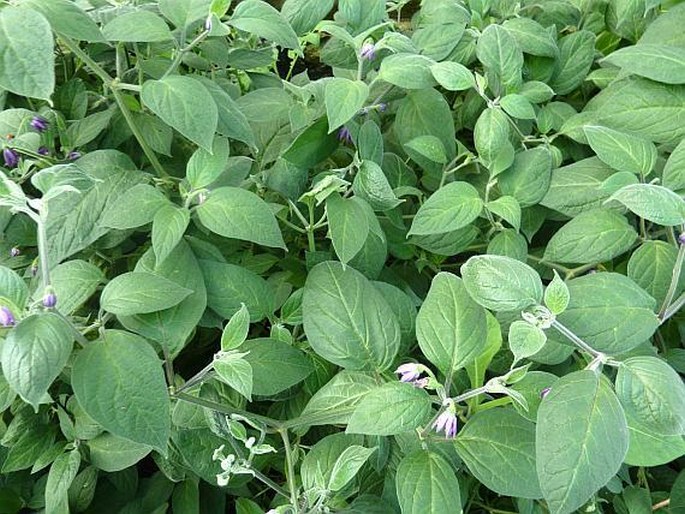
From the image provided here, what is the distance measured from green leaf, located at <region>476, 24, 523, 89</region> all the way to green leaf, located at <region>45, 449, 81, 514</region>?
66 cm

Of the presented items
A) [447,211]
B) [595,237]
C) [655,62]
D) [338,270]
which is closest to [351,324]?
[338,270]

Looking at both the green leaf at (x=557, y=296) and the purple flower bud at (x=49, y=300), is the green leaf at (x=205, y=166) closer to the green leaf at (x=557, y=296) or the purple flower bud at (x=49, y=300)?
the purple flower bud at (x=49, y=300)

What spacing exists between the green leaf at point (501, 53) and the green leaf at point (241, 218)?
368 millimetres

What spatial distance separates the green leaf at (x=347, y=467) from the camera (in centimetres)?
60

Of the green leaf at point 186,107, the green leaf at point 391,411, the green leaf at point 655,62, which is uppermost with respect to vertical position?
the green leaf at point 655,62

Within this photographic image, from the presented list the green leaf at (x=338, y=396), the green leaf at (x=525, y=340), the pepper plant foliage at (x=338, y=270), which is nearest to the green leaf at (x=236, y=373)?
the pepper plant foliage at (x=338, y=270)

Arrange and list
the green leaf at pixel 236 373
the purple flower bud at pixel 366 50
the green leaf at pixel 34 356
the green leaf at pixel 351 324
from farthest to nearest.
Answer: the purple flower bud at pixel 366 50, the green leaf at pixel 351 324, the green leaf at pixel 236 373, the green leaf at pixel 34 356

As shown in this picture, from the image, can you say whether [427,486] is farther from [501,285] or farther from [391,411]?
[501,285]

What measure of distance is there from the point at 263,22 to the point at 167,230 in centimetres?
25

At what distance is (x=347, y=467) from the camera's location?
60 cm

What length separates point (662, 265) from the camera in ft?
2.41

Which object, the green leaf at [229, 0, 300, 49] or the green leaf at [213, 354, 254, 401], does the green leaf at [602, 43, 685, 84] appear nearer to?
the green leaf at [229, 0, 300, 49]

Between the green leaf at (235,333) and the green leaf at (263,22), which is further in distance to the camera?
the green leaf at (263,22)

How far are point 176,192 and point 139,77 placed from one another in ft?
0.48
